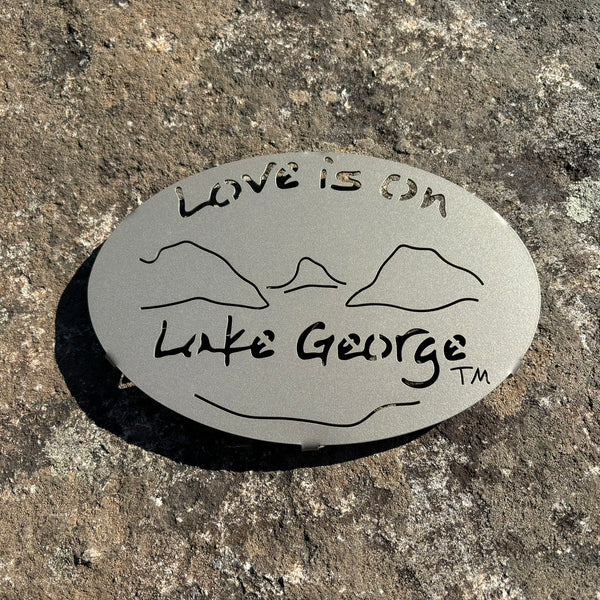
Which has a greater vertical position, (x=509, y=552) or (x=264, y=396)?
(x=264, y=396)

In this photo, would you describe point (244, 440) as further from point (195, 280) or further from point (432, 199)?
point (432, 199)

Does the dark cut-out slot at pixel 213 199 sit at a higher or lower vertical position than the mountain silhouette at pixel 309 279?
higher

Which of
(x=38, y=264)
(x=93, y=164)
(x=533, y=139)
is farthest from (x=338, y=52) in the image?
(x=38, y=264)

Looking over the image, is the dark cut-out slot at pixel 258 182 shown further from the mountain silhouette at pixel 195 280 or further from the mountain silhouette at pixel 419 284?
the mountain silhouette at pixel 419 284

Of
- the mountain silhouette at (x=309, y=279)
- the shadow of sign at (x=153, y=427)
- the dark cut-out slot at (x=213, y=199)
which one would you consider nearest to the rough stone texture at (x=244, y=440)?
the shadow of sign at (x=153, y=427)

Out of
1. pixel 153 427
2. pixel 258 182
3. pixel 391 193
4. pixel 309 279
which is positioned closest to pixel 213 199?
pixel 258 182

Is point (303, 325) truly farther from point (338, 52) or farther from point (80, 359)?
point (338, 52)
